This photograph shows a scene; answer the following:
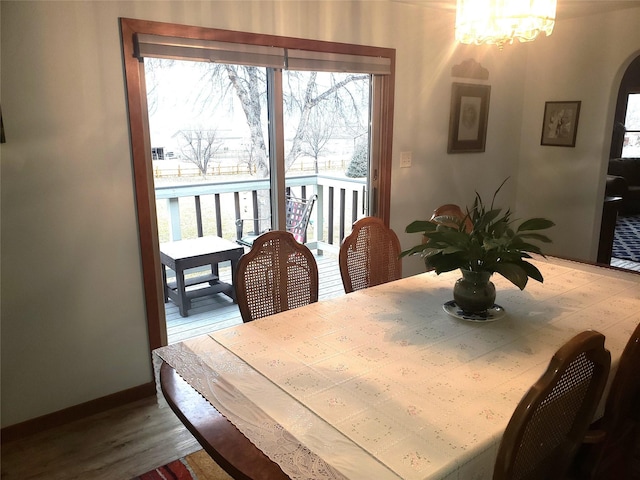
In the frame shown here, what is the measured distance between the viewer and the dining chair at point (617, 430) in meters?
1.30

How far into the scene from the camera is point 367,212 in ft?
11.5

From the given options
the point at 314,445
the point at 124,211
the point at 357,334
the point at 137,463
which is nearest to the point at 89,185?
the point at 124,211

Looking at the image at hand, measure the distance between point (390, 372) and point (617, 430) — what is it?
0.77m

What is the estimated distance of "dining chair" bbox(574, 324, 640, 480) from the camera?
130 centimetres

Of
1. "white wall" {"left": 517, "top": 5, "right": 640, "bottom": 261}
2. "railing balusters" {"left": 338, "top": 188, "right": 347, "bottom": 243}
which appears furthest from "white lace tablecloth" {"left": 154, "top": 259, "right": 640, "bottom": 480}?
"railing balusters" {"left": 338, "top": 188, "right": 347, "bottom": 243}

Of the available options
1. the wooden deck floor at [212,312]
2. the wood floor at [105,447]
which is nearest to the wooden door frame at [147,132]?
the wood floor at [105,447]

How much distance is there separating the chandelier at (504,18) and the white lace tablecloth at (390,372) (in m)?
1.05

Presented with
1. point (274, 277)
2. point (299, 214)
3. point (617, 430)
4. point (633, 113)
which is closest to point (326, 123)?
point (299, 214)

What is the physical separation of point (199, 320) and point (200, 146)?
1356mm

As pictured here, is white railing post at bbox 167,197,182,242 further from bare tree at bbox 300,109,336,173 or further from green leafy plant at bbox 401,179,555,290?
green leafy plant at bbox 401,179,555,290

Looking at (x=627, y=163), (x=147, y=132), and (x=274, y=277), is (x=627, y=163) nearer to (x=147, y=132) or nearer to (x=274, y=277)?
(x=274, y=277)

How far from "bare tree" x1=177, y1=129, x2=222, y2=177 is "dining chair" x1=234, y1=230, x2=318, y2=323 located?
1.23 m

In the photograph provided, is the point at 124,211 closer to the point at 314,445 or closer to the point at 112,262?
the point at 112,262

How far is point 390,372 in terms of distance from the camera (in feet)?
4.57
